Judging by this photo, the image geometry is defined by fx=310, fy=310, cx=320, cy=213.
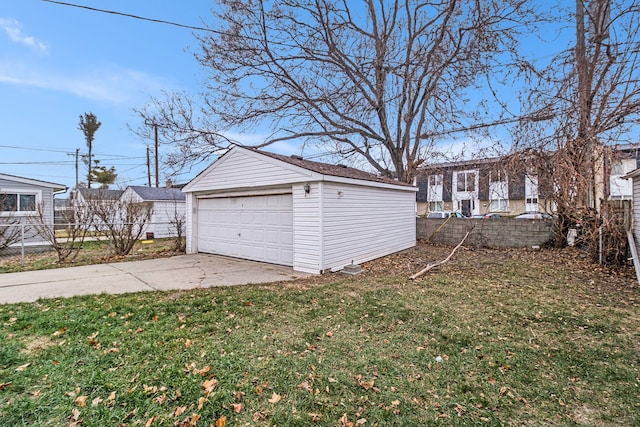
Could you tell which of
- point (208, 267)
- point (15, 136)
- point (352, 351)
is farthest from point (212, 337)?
point (15, 136)

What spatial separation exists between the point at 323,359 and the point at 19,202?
50.5 ft

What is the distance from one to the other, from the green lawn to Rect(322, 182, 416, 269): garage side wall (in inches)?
86.6

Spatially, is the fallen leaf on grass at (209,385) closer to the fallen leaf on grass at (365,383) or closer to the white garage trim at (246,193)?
the fallen leaf on grass at (365,383)

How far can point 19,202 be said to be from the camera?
Answer: 492 inches

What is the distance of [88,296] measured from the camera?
528cm

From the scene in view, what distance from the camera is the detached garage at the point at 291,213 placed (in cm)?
752

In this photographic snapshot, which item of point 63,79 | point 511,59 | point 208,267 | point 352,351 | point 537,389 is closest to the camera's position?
point 537,389

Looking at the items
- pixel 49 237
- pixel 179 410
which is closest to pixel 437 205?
pixel 49 237

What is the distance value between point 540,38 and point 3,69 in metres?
18.4

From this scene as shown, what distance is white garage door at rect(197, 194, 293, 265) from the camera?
841cm

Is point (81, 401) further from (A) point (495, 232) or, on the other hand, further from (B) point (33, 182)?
(B) point (33, 182)

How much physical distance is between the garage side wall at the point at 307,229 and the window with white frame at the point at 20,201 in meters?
11.4

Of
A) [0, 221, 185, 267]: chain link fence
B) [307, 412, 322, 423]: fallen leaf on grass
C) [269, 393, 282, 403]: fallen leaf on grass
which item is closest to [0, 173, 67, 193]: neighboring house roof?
[0, 221, 185, 267]: chain link fence

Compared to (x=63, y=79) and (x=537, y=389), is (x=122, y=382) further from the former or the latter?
(x=63, y=79)
